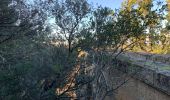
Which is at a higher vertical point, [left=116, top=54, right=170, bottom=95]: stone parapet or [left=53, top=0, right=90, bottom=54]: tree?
[left=53, top=0, right=90, bottom=54]: tree

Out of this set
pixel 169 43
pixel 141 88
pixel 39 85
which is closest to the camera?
pixel 141 88

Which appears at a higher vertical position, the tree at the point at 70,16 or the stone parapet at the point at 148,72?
the tree at the point at 70,16

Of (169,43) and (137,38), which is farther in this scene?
(169,43)

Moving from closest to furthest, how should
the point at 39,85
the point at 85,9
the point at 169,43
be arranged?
the point at 39,85
the point at 85,9
the point at 169,43

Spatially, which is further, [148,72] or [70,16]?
[70,16]

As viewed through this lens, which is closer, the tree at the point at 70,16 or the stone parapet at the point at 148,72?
the stone parapet at the point at 148,72

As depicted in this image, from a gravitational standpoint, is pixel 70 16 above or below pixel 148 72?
above

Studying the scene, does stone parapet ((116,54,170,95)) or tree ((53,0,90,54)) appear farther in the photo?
tree ((53,0,90,54))

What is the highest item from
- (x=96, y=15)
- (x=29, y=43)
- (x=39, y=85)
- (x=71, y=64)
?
(x=96, y=15)

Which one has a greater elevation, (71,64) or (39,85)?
(71,64)

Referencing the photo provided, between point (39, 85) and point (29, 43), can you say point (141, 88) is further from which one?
point (29, 43)

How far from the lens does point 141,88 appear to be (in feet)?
17.6

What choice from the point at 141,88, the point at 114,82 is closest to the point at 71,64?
the point at 114,82

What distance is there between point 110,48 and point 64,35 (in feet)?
3.54
